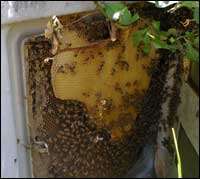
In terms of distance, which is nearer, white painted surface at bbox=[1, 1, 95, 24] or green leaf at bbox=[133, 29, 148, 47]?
white painted surface at bbox=[1, 1, 95, 24]

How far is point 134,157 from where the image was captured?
202 cm

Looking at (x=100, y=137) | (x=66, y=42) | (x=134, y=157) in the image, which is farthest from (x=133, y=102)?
(x=66, y=42)

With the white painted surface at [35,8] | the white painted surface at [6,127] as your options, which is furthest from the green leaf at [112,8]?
the white painted surface at [6,127]

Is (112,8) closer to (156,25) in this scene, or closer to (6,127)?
(156,25)

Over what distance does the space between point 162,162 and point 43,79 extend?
848 millimetres

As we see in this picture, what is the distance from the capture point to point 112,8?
1440mm

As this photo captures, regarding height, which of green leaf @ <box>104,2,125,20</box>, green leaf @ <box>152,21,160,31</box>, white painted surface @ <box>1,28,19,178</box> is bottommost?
white painted surface @ <box>1,28,19,178</box>

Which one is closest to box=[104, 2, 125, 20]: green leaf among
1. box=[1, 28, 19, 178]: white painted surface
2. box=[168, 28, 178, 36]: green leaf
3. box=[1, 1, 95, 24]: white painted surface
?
box=[1, 1, 95, 24]: white painted surface

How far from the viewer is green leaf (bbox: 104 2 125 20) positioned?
1.44 meters

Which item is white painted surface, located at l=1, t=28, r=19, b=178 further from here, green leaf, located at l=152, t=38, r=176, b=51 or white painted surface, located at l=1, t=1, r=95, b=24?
green leaf, located at l=152, t=38, r=176, b=51

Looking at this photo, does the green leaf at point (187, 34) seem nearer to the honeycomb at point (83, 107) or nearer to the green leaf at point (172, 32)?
the green leaf at point (172, 32)

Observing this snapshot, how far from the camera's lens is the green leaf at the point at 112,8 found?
4.72 feet

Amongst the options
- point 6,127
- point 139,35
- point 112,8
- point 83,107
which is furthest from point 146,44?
point 6,127

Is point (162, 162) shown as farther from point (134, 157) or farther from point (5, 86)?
point (5, 86)
